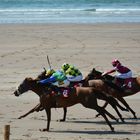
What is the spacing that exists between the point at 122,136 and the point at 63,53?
1651cm

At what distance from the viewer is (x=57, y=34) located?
133 ft

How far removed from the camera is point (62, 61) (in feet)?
94.8

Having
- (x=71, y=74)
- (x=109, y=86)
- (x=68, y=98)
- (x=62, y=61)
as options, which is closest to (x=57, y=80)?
(x=68, y=98)

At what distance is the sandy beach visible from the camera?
52.8 ft

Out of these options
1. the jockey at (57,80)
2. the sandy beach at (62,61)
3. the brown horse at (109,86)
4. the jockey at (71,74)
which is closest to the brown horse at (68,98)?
the jockey at (57,80)

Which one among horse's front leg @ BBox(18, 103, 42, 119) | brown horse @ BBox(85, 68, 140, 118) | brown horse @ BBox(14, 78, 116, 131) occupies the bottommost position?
horse's front leg @ BBox(18, 103, 42, 119)

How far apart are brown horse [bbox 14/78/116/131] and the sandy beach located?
0.50 metres

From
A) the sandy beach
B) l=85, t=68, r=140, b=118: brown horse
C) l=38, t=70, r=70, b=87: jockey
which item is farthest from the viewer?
l=85, t=68, r=140, b=118: brown horse

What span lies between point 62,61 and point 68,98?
12.7 m

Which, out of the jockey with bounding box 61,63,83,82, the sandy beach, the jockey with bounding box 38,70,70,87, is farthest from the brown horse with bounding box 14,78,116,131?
the jockey with bounding box 61,63,83,82

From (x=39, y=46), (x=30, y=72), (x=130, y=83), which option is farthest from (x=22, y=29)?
(x=130, y=83)

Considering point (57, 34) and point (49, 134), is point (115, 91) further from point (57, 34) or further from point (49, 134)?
point (57, 34)

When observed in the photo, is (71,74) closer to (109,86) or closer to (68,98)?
(109,86)

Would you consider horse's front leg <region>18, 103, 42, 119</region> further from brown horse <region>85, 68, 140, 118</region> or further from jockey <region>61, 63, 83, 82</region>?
brown horse <region>85, 68, 140, 118</region>
